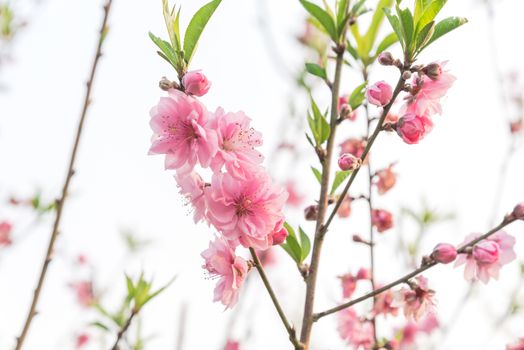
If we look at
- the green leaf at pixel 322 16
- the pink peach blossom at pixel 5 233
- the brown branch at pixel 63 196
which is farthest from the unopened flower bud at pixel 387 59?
the pink peach blossom at pixel 5 233

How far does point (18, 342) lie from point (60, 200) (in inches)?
14.8

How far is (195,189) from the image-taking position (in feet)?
3.83

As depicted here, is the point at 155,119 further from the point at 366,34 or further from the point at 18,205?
the point at 18,205

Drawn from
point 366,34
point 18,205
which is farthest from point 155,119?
point 18,205

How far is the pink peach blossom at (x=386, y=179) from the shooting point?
1.79 metres

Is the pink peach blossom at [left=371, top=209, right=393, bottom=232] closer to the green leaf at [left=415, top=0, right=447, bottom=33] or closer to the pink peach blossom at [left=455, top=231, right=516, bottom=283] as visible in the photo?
the pink peach blossom at [left=455, top=231, right=516, bottom=283]

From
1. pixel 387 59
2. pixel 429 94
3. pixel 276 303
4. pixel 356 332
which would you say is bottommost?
pixel 356 332

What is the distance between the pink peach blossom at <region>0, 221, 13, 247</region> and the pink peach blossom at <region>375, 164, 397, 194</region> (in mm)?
1995

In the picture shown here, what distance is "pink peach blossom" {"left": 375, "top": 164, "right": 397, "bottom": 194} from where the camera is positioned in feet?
5.86

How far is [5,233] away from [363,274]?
2.34 m

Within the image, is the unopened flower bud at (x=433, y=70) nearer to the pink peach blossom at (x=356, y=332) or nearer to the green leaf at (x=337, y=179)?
the green leaf at (x=337, y=179)

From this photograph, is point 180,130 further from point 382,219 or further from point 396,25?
point 382,219

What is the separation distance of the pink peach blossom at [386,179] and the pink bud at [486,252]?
1.54ft

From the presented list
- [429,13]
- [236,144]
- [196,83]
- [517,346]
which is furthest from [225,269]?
[517,346]
